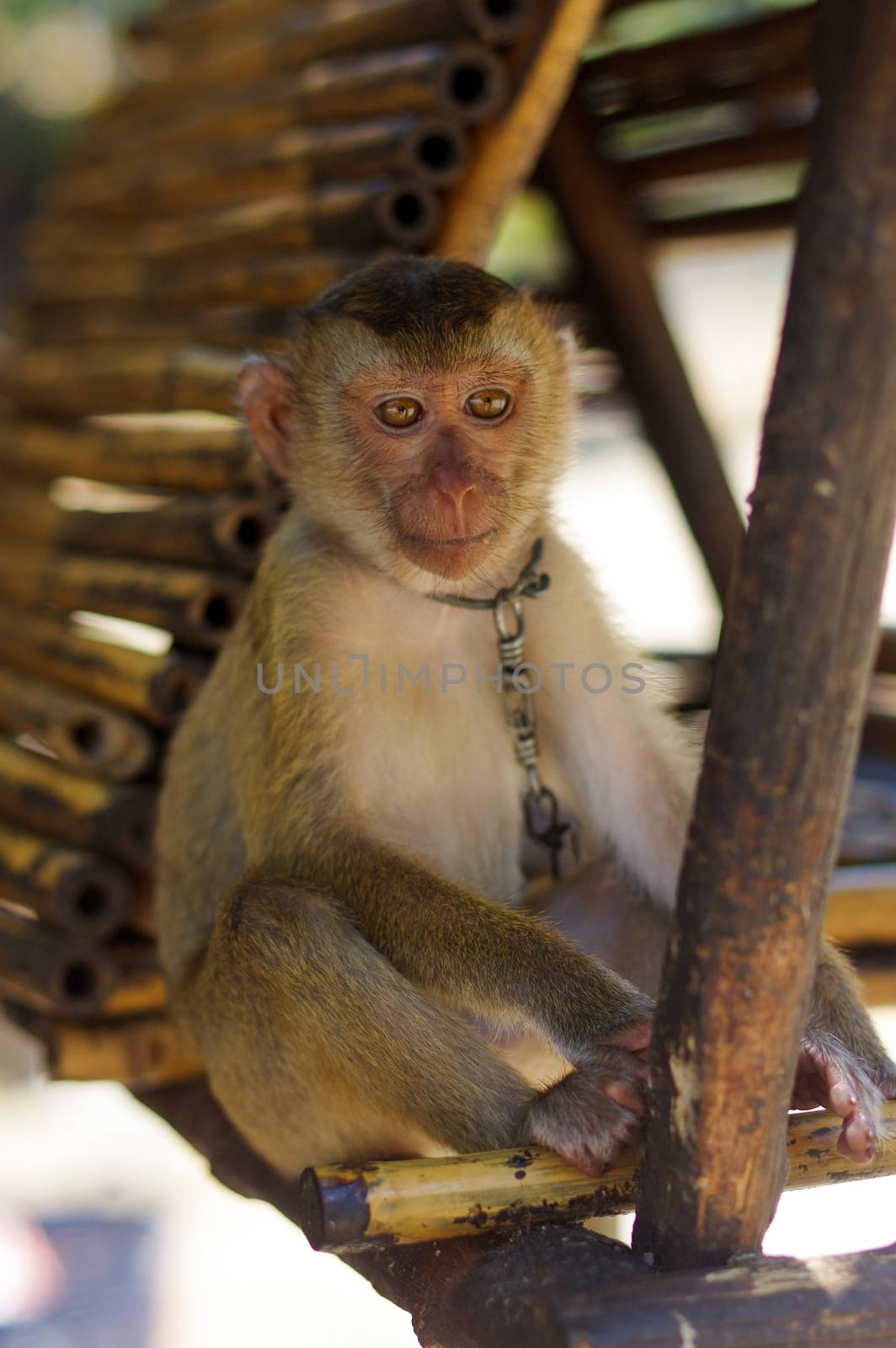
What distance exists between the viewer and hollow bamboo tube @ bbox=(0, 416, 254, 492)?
12.7ft

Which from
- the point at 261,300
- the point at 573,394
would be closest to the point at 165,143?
the point at 261,300

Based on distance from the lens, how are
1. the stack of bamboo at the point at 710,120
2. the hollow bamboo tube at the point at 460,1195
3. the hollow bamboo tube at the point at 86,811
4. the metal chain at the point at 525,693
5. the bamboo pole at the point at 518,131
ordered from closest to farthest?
the hollow bamboo tube at the point at 460,1195, the metal chain at the point at 525,693, the bamboo pole at the point at 518,131, the hollow bamboo tube at the point at 86,811, the stack of bamboo at the point at 710,120

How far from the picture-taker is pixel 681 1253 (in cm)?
199

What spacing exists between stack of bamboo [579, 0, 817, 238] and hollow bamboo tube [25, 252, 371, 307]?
197 cm

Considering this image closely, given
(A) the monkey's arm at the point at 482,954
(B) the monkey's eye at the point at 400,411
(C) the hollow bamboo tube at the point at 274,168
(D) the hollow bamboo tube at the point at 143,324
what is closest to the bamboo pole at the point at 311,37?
(C) the hollow bamboo tube at the point at 274,168

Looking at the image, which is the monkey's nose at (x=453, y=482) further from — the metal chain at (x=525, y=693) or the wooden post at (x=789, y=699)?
the wooden post at (x=789, y=699)

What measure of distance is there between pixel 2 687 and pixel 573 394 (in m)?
2.13

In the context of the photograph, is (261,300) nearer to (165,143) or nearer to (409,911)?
(165,143)

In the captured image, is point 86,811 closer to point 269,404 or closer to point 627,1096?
point 269,404

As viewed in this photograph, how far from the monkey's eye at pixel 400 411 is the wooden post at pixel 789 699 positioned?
1133 millimetres

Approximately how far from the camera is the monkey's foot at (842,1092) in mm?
2273

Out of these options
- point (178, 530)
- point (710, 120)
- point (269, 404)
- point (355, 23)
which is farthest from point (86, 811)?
point (710, 120)

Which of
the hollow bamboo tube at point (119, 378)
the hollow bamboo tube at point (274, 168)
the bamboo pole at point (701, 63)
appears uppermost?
the bamboo pole at point (701, 63)

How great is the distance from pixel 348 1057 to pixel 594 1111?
1.51 feet
